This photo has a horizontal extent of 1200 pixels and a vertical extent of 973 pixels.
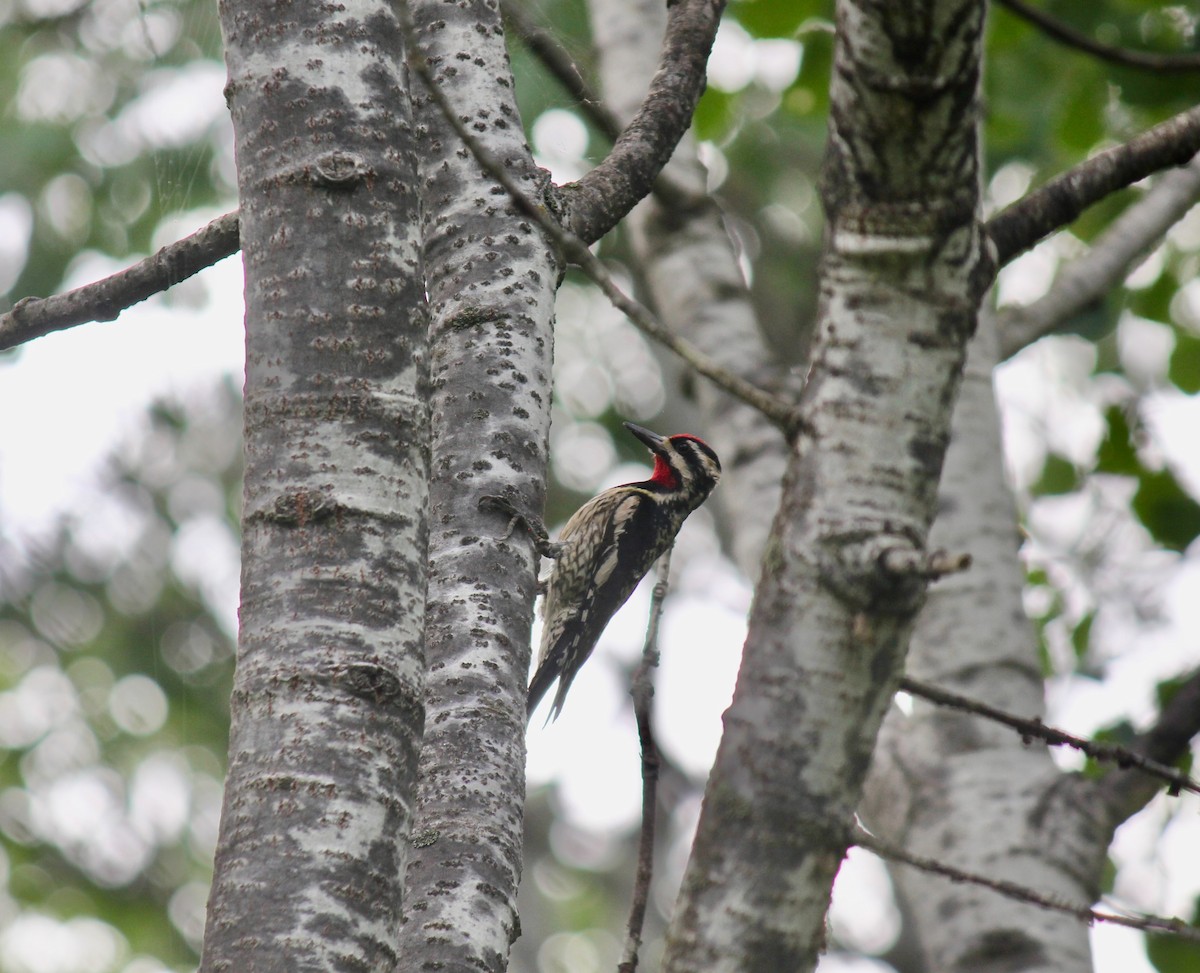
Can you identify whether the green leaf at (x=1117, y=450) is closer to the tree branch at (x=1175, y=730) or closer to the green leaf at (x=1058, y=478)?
the green leaf at (x=1058, y=478)

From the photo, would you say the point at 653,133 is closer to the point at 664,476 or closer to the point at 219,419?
the point at 664,476

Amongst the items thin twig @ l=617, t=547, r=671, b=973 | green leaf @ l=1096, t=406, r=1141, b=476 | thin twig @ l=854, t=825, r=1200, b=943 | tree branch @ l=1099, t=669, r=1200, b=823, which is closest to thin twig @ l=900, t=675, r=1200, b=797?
thin twig @ l=854, t=825, r=1200, b=943

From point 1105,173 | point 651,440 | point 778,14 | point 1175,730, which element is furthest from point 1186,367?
point 1105,173

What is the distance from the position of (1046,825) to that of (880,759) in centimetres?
49

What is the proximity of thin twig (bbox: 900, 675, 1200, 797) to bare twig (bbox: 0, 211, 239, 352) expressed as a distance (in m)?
1.33

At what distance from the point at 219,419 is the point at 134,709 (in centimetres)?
213

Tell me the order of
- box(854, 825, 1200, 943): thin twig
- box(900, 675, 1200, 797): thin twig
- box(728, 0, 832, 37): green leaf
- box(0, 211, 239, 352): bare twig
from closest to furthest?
box(854, 825, 1200, 943): thin twig < box(900, 675, 1200, 797): thin twig < box(0, 211, 239, 352): bare twig < box(728, 0, 832, 37): green leaf

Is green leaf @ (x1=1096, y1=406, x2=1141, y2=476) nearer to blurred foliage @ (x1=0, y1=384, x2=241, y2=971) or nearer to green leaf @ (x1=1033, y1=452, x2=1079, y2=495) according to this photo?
green leaf @ (x1=1033, y1=452, x2=1079, y2=495)

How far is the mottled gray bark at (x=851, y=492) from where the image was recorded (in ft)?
3.38

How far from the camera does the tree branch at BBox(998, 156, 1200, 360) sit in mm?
4082

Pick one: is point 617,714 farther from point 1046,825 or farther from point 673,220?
point 1046,825

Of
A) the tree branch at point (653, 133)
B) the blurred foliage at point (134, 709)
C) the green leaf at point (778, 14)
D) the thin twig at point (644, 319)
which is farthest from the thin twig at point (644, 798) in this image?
the blurred foliage at point (134, 709)

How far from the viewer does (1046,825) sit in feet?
9.98

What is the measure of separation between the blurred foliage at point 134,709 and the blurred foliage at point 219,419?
0.06ft
